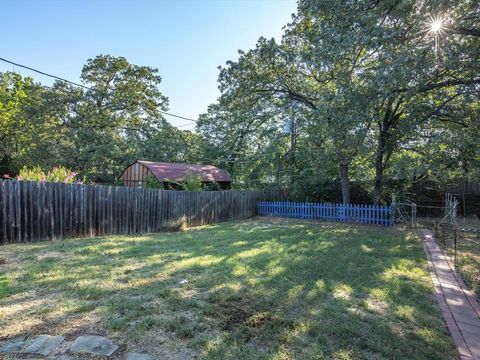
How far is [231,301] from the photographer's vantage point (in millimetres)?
3355

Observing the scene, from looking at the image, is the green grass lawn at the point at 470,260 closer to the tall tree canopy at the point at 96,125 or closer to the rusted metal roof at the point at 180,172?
the rusted metal roof at the point at 180,172

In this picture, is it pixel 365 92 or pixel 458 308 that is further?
pixel 365 92

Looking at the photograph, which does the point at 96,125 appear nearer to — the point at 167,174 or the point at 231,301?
the point at 167,174

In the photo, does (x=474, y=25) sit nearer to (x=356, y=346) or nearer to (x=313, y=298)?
(x=313, y=298)

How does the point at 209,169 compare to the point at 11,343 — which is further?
the point at 209,169

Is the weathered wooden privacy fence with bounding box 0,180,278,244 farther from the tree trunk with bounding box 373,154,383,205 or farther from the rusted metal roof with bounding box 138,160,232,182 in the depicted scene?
the tree trunk with bounding box 373,154,383,205

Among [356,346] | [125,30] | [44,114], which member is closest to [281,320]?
[356,346]

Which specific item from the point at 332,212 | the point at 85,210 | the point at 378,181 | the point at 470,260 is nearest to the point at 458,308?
the point at 470,260

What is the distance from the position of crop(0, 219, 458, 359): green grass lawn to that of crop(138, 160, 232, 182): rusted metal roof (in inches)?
352

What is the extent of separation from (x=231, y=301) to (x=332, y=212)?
35.2ft

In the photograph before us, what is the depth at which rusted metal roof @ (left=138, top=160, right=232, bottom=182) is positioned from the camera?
49.2ft

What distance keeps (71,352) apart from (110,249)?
4269mm

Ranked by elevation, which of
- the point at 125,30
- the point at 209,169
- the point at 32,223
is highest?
the point at 125,30

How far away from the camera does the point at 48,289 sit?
12.0 feet
